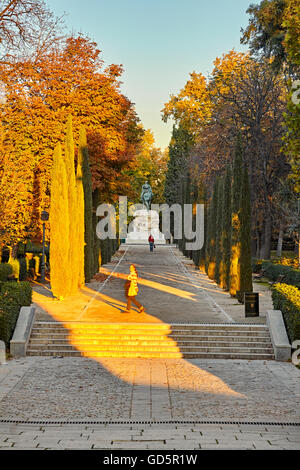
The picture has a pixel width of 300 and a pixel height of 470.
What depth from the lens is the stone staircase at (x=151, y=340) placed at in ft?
52.7

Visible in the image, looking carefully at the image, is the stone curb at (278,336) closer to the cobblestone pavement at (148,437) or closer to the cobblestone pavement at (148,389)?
the cobblestone pavement at (148,389)

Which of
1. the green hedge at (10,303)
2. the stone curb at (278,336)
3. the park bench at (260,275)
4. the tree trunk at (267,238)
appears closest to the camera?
the stone curb at (278,336)

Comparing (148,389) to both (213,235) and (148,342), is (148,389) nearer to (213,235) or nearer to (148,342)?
(148,342)

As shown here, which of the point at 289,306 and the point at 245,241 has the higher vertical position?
the point at 245,241

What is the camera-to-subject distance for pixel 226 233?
27344 mm

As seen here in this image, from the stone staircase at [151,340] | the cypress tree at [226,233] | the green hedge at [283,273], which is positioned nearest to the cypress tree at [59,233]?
the stone staircase at [151,340]

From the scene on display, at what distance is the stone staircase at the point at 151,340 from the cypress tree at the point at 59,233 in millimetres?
6002

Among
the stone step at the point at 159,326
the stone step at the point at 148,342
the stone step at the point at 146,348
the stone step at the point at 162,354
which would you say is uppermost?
the stone step at the point at 159,326

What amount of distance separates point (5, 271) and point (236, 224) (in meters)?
11.5

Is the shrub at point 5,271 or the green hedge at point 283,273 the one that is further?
the green hedge at point 283,273

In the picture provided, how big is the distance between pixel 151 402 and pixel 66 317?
27.3 ft

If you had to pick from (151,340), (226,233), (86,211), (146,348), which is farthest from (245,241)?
(86,211)

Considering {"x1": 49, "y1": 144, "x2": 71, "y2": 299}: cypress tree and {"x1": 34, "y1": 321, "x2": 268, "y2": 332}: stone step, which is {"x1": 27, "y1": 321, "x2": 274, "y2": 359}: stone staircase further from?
{"x1": 49, "y1": 144, "x2": 71, "y2": 299}: cypress tree

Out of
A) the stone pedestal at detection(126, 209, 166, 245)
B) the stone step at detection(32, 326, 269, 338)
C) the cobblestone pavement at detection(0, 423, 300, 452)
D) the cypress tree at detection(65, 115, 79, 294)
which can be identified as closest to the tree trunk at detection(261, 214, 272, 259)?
the cypress tree at detection(65, 115, 79, 294)
